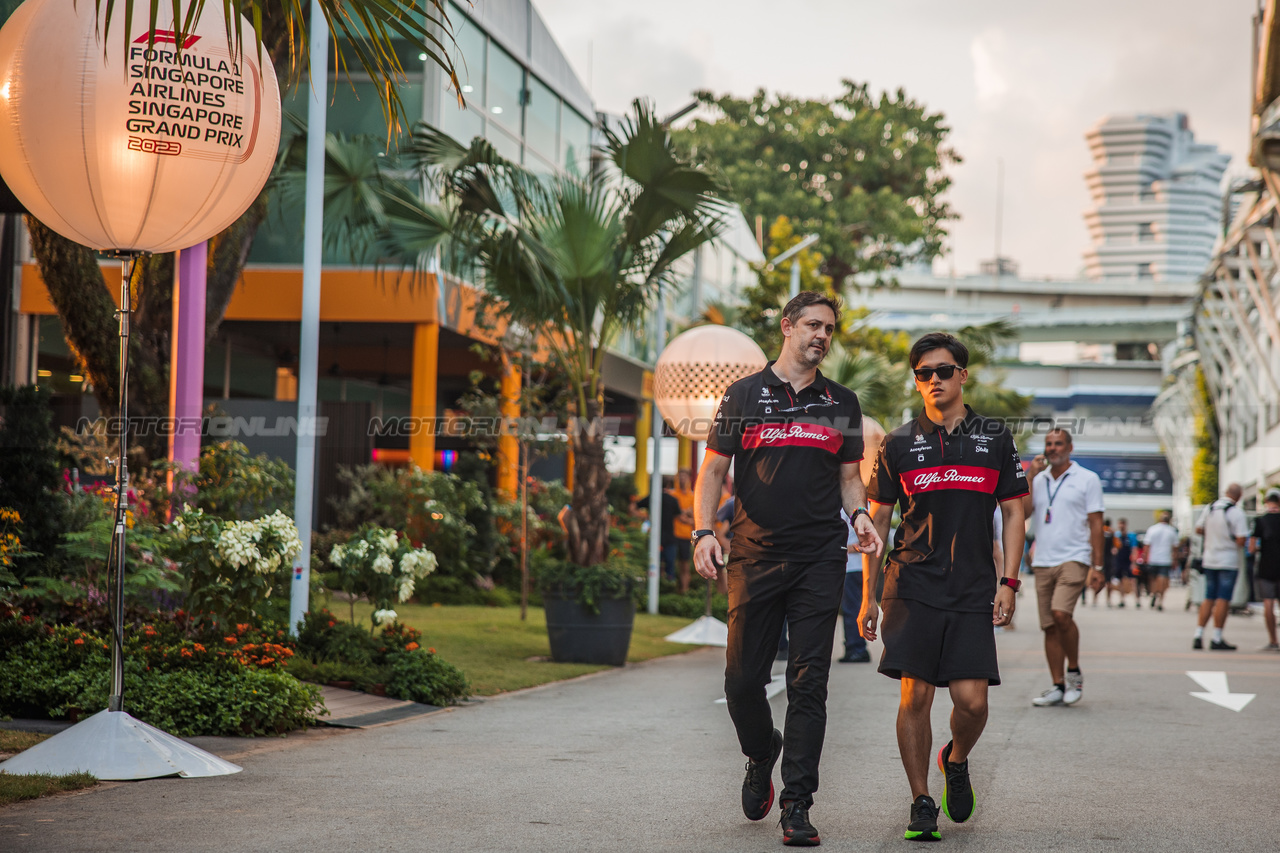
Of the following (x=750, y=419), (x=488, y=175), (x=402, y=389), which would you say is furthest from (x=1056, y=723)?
(x=402, y=389)

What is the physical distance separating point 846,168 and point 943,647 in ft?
131

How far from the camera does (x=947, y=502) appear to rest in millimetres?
5387

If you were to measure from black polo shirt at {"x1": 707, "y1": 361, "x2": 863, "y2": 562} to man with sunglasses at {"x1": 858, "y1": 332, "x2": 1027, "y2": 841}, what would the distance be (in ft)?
0.94

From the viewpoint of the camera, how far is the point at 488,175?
42.5 feet

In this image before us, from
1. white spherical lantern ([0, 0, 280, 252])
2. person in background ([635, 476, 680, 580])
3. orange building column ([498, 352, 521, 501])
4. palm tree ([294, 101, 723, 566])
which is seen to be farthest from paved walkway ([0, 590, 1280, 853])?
person in background ([635, 476, 680, 580])

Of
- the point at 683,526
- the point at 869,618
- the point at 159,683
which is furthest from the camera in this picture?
the point at 683,526

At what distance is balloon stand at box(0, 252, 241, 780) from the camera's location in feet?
19.6

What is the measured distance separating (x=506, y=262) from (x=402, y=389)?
58.9ft

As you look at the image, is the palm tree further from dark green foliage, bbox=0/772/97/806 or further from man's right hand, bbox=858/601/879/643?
man's right hand, bbox=858/601/879/643

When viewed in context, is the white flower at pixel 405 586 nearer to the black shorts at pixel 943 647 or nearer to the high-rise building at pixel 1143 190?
the black shorts at pixel 943 647

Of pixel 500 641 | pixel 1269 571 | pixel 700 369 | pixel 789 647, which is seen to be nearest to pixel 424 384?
pixel 500 641

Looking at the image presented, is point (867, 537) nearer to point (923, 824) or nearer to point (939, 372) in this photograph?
point (939, 372)

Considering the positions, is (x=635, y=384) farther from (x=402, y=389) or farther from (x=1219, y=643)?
(x=1219, y=643)

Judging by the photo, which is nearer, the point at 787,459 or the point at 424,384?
the point at 787,459
